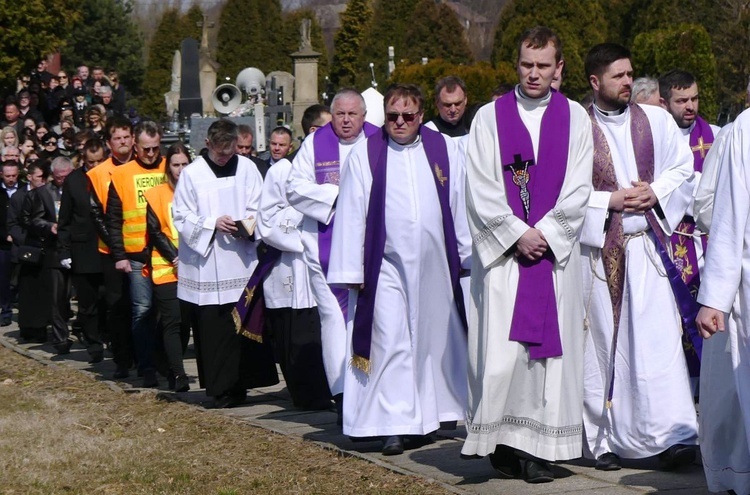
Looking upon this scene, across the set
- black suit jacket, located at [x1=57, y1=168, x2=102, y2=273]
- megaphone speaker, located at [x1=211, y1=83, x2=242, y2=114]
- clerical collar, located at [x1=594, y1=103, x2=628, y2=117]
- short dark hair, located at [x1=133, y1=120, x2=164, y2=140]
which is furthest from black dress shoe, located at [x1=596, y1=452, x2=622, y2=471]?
megaphone speaker, located at [x1=211, y1=83, x2=242, y2=114]

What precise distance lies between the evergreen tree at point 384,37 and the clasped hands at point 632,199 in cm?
5332

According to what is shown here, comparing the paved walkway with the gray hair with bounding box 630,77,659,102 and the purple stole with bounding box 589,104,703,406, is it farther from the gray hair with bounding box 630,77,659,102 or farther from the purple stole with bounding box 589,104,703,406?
the gray hair with bounding box 630,77,659,102

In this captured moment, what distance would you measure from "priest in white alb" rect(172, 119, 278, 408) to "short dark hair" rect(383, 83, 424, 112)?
237 cm

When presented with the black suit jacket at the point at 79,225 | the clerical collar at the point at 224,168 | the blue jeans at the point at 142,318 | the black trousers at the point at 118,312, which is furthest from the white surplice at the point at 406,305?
the black suit jacket at the point at 79,225

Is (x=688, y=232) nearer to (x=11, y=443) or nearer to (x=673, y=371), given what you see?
(x=673, y=371)

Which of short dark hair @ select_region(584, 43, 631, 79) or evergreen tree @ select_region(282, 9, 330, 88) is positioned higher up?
evergreen tree @ select_region(282, 9, 330, 88)

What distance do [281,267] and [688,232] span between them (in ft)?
9.02

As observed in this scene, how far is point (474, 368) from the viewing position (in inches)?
278

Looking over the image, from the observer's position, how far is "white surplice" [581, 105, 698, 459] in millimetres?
7324

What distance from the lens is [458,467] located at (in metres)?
7.50

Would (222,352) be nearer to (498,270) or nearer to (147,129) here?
(147,129)

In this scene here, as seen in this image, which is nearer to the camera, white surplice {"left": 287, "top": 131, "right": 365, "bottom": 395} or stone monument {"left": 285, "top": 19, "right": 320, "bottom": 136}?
white surplice {"left": 287, "top": 131, "right": 365, "bottom": 395}

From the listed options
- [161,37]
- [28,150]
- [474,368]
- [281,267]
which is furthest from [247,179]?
[161,37]

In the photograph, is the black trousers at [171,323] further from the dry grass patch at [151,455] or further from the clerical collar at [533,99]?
the clerical collar at [533,99]
